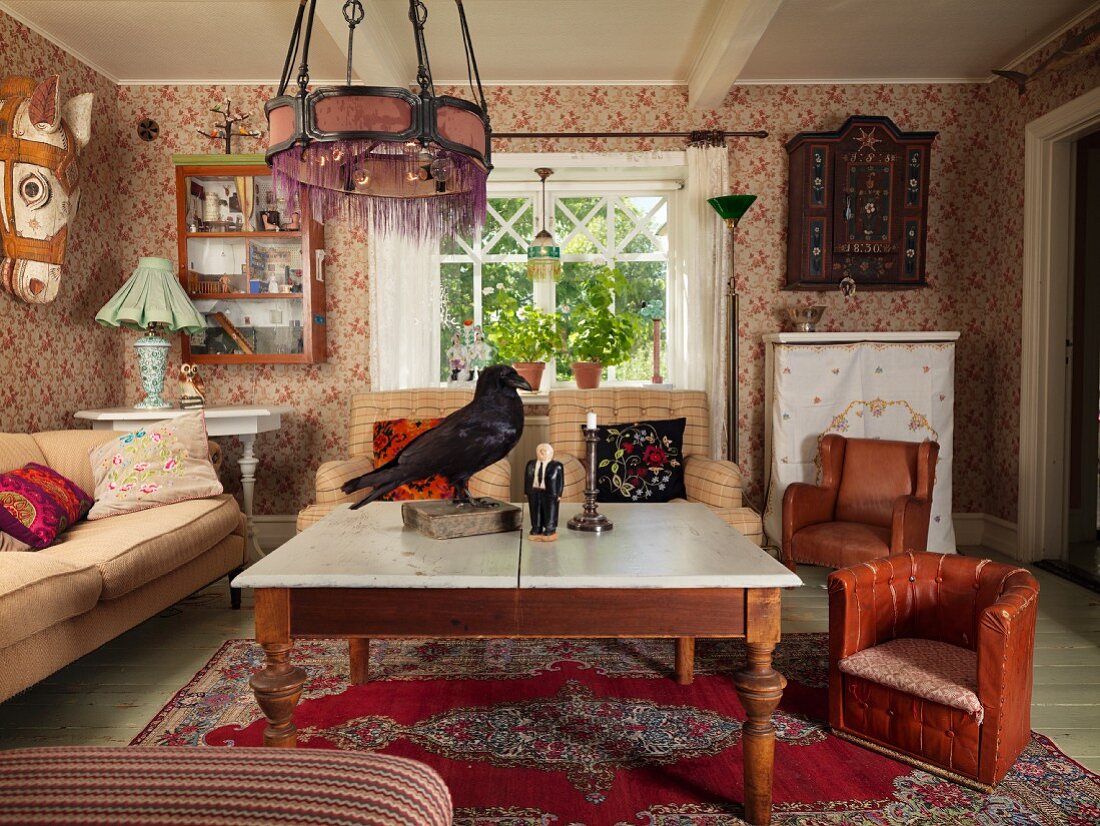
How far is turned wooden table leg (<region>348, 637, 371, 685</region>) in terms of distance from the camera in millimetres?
2455

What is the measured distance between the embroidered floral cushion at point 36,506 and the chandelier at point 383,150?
151 cm

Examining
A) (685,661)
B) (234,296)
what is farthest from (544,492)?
(234,296)

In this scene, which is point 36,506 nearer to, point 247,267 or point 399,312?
point 247,267

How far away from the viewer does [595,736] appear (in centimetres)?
211

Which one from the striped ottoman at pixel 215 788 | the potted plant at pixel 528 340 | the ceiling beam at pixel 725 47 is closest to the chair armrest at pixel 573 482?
the potted plant at pixel 528 340

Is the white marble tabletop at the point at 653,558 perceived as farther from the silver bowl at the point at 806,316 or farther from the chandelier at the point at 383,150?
the silver bowl at the point at 806,316

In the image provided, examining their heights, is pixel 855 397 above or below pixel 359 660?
above

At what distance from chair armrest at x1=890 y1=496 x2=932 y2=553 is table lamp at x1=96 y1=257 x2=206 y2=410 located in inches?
137

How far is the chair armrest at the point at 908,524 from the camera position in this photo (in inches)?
122

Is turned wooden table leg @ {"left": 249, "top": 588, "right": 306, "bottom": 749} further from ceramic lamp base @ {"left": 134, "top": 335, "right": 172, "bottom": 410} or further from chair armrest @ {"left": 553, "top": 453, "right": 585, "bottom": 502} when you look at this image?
ceramic lamp base @ {"left": 134, "top": 335, "right": 172, "bottom": 410}

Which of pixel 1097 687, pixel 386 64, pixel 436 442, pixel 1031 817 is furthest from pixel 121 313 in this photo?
pixel 1097 687

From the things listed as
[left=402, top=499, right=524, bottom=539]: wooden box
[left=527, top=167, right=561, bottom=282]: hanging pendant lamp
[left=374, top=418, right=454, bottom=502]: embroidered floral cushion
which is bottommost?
[left=402, top=499, right=524, bottom=539]: wooden box

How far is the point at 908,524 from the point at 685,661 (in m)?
1.29

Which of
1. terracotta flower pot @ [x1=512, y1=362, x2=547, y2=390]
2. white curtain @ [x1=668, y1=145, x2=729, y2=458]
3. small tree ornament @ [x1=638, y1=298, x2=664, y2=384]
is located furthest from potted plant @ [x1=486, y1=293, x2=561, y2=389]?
white curtain @ [x1=668, y1=145, x2=729, y2=458]
